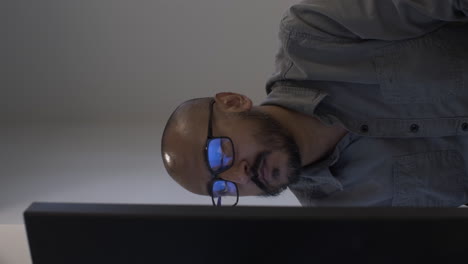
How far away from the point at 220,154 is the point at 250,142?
2.8 inches

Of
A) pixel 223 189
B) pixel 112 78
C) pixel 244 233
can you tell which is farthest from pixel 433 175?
pixel 112 78

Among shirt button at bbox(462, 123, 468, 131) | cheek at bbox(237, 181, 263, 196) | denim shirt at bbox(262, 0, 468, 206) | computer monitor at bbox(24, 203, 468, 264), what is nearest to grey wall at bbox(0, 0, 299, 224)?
cheek at bbox(237, 181, 263, 196)

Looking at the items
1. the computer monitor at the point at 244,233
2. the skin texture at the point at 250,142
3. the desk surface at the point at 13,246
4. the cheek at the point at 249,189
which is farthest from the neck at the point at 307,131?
the computer monitor at the point at 244,233

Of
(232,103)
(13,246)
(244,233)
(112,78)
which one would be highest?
(244,233)

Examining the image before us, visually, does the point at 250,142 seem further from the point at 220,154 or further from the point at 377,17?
the point at 377,17

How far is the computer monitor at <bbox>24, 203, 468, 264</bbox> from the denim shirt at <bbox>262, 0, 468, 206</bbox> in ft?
2.06

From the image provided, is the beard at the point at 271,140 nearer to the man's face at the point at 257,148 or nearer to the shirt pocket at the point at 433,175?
the man's face at the point at 257,148

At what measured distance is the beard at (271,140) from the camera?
0.98 m

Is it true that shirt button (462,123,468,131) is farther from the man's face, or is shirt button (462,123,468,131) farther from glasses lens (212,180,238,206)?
glasses lens (212,180,238,206)

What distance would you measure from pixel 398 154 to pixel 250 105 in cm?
34

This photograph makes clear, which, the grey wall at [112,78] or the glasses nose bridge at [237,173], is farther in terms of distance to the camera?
the grey wall at [112,78]

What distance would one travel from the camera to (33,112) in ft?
5.95

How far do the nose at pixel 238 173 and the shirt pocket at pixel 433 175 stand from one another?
12.4 inches

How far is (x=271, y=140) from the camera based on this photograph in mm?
979
